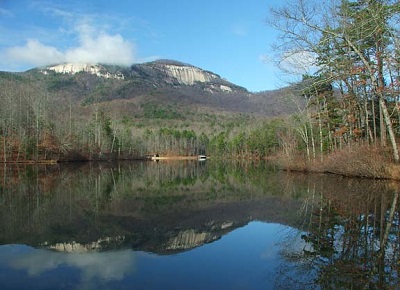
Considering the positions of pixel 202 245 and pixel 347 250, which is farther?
pixel 202 245

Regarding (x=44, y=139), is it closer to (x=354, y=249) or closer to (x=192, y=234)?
(x=192, y=234)

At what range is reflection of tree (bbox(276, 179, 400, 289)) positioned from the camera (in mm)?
6211

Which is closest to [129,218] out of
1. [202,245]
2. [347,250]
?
[202,245]

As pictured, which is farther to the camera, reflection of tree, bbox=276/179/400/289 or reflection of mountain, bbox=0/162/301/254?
reflection of mountain, bbox=0/162/301/254

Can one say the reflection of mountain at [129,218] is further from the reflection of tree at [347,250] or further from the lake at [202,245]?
the reflection of tree at [347,250]

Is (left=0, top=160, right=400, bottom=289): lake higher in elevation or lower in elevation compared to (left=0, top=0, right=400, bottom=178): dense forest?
lower

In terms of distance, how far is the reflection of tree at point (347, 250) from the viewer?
6211 mm

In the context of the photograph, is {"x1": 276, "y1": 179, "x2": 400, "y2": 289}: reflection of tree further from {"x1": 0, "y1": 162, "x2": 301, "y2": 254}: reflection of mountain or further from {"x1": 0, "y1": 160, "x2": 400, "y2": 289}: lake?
{"x1": 0, "y1": 162, "x2": 301, "y2": 254}: reflection of mountain

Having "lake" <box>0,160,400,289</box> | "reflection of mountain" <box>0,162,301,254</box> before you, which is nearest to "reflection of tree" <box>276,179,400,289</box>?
"lake" <box>0,160,400,289</box>

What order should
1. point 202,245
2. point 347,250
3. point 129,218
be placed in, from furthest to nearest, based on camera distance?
point 129,218
point 202,245
point 347,250

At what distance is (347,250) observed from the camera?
7.93 meters

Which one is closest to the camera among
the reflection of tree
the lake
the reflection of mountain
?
the reflection of tree

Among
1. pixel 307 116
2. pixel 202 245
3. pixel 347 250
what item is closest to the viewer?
pixel 347 250

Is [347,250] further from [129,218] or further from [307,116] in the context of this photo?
[307,116]
